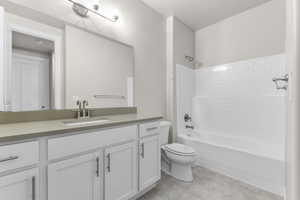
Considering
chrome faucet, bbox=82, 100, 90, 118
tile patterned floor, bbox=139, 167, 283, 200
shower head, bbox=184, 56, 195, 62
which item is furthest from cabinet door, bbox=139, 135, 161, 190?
shower head, bbox=184, 56, 195, 62

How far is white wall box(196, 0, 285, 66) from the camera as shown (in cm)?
219

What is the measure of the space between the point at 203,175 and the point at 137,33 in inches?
89.3

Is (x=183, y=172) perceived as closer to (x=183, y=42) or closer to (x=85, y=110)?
(x=85, y=110)

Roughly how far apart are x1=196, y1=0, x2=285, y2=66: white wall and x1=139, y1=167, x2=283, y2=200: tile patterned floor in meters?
1.95

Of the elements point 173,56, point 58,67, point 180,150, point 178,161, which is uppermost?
point 173,56

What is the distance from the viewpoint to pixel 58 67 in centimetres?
148

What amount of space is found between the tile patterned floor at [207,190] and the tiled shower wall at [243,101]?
0.88 m

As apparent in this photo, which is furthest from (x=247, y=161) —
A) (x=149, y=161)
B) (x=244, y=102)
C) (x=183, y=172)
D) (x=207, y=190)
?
(x=149, y=161)

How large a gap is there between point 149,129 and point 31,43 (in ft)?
4.49

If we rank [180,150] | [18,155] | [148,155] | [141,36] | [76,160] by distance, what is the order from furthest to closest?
[141,36], [180,150], [148,155], [76,160], [18,155]

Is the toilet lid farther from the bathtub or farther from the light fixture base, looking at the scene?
the light fixture base

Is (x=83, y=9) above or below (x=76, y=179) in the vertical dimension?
above

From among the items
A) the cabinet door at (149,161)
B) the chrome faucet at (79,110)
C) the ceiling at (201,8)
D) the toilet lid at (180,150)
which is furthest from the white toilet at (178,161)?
the ceiling at (201,8)

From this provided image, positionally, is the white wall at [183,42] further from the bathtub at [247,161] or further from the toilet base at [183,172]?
the toilet base at [183,172]
